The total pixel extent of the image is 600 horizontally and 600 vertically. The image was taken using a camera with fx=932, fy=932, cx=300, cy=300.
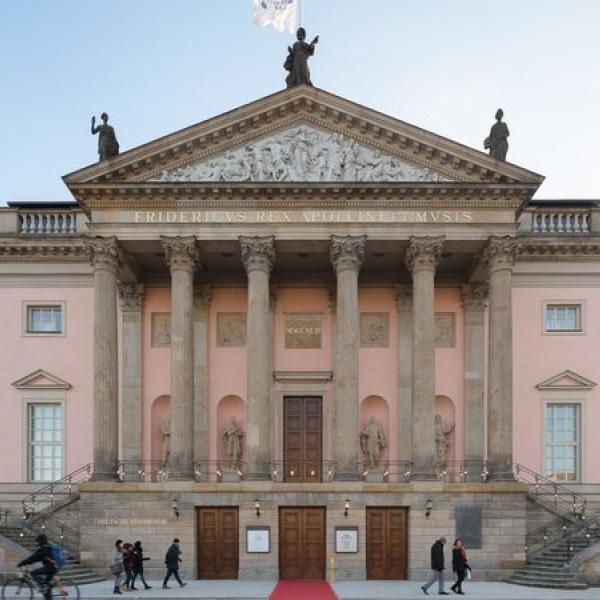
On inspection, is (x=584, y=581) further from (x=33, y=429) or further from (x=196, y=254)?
(x=33, y=429)

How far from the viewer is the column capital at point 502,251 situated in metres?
34.4

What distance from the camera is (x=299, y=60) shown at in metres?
35.8

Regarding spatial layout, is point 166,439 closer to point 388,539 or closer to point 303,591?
point 388,539

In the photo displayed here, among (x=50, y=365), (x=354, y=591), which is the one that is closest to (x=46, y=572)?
(x=354, y=591)

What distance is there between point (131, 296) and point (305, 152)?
32.1ft

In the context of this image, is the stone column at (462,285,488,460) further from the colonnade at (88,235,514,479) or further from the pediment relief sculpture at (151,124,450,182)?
the pediment relief sculpture at (151,124,450,182)

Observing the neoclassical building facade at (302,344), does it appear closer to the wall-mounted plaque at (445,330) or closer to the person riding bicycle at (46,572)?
the wall-mounted plaque at (445,330)

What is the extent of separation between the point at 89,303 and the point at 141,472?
763cm

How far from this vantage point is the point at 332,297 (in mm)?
39000

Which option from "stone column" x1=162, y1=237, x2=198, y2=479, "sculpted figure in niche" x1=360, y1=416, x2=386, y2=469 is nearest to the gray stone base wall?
"stone column" x1=162, y1=237, x2=198, y2=479

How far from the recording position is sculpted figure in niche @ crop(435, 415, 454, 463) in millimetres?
37938

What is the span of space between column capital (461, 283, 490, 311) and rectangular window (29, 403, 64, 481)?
Answer: 1762cm

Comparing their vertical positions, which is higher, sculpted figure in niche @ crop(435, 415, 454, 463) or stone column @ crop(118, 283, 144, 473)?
stone column @ crop(118, 283, 144, 473)

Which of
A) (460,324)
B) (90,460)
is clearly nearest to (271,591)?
(90,460)
